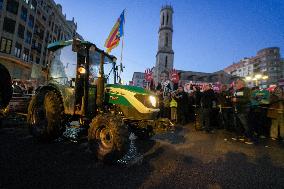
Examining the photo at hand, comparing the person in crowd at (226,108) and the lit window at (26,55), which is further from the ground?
the lit window at (26,55)

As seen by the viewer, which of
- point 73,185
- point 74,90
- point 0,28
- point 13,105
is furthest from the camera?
point 0,28

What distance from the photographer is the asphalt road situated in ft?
11.6

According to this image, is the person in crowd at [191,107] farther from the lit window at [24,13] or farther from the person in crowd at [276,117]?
the lit window at [24,13]

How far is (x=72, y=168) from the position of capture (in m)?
4.08

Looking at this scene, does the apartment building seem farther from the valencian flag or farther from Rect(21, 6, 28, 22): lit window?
the valencian flag

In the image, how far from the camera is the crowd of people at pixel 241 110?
7.92 meters

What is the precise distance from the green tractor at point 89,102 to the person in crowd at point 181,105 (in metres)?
5.89

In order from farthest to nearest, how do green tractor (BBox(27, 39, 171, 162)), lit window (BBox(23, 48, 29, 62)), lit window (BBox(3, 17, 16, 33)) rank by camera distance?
lit window (BBox(23, 48, 29, 62)) < lit window (BBox(3, 17, 16, 33)) < green tractor (BBox(27, 39, 171, 162))

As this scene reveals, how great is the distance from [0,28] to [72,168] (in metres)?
33.4

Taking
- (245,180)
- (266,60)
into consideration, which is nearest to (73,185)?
(245,180)

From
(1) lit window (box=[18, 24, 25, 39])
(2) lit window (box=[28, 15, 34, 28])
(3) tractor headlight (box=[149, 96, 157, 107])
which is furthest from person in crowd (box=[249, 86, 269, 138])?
(2) lit window (box=[28, 15, 34, 28])

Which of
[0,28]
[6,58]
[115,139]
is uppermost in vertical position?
[0,28]

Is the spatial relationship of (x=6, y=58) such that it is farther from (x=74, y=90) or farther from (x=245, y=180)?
(x=245, y=180)

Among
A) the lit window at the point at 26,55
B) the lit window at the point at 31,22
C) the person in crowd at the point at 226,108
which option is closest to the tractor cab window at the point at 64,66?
the person in crowd at the point at 226,108
